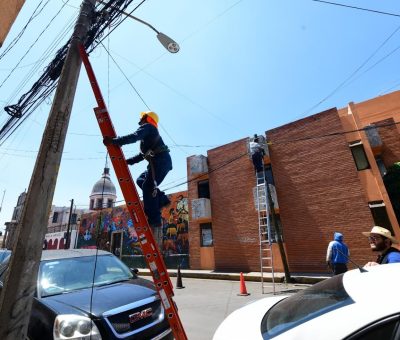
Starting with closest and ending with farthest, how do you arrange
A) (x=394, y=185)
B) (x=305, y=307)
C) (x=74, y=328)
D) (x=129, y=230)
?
(x=305, y=307) < (x=74, y=328) < (x=394, y=185) < (x=129, y=230)

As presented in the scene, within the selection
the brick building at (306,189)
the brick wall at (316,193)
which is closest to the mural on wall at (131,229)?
the brick building at (306,189)

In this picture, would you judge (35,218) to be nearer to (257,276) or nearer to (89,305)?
(89,305)

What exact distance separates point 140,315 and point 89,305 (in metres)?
0.67

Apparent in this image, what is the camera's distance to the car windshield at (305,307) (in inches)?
70.2

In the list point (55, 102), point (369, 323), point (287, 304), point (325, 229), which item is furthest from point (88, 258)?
point (325, 229)

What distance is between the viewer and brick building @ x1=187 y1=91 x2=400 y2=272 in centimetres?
1335

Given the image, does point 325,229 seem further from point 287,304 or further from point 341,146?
point 287,304

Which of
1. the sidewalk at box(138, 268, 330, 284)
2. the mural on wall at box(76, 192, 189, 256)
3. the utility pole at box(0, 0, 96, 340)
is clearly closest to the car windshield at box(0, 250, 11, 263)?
the utility pole at box(0, 0, 96, 340)

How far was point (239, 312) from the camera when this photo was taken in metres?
2.60

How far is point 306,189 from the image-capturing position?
1474 centimetres

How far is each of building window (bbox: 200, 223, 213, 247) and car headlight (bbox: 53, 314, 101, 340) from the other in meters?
14.9

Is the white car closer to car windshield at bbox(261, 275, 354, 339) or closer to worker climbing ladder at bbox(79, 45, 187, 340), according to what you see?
car windshield at bbox(261, 275, 354, 339)

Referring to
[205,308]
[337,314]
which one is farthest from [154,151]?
[205,308]

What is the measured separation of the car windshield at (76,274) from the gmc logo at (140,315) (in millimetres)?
793
